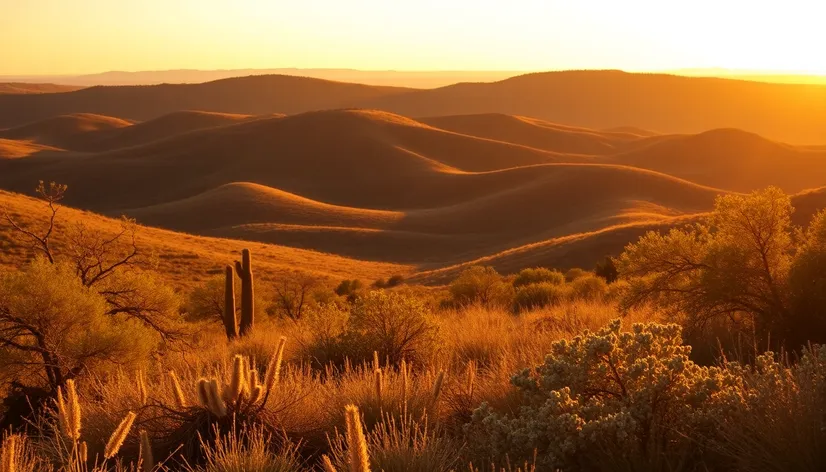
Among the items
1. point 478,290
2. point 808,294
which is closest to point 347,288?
point 478,290

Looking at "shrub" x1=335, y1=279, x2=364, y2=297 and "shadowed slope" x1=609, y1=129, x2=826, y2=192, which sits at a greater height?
"shrub" x1=335, y1=279, x2=364, y2=297

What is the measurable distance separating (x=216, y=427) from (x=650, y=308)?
726 cm

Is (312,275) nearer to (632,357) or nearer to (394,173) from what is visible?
Answer: (632,357)

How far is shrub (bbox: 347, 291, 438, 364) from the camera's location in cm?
1159

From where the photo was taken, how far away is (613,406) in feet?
21.0

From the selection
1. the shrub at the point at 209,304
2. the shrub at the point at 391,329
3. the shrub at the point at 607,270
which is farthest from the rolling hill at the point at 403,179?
the shrub at the point at 391,329

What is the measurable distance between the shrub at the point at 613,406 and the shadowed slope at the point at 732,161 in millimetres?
112823

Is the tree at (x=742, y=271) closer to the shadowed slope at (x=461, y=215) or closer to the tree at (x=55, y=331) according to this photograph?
the tree at (x=55, y=331)

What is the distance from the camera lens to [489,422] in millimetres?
6492

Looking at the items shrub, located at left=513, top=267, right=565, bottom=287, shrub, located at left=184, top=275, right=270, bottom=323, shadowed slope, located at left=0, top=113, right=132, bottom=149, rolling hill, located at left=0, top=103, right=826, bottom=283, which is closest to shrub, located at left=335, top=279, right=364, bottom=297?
rolling hill, located at left=0, top=103, right=826, bottom=283

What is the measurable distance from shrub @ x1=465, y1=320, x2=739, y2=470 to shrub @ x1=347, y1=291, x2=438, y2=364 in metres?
4.79

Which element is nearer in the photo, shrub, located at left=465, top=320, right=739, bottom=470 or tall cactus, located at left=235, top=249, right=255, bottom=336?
shrub, located at left=465, top=320, right=739, bottom=470

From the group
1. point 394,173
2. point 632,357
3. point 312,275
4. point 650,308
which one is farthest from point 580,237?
point 394,173

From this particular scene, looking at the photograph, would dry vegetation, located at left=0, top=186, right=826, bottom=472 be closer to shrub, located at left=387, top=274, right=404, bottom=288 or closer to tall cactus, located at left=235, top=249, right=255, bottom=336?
tall cactus, located at left=235, top=249, right=255, bottom=336
